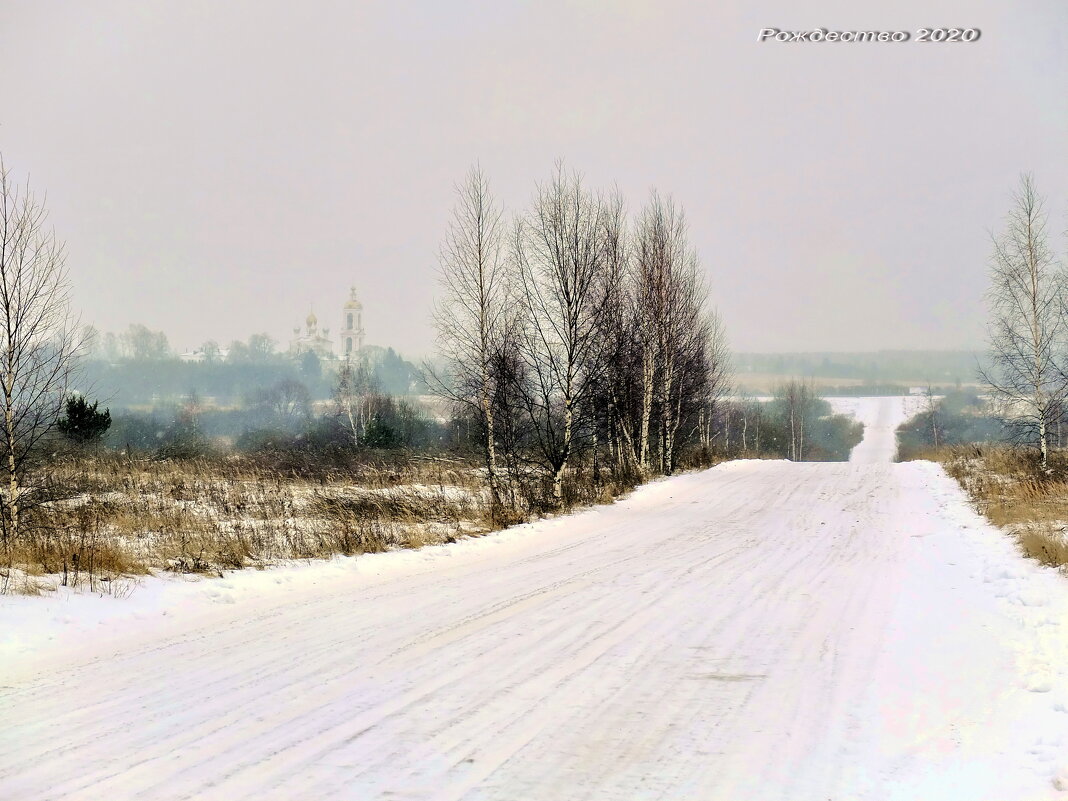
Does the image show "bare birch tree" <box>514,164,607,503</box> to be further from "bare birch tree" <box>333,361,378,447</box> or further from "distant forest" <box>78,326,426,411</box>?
"distant forest" <box>78,326,426,411</box>

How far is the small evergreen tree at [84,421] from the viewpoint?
2759cm

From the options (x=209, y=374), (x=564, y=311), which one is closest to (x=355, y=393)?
(x=564, y=311)

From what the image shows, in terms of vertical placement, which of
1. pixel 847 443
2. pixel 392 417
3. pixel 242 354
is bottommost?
pixel 847 443

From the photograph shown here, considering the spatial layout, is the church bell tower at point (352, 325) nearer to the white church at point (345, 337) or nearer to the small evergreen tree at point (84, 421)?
the white church at point (345, 337)

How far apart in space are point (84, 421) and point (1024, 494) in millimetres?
31843

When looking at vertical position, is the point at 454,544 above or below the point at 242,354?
below

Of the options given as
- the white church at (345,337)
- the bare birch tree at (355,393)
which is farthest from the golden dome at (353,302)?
the bare birch tree at (355,393)

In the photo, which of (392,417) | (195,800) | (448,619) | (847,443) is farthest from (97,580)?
(847,443)

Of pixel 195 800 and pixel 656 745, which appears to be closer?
pixel 195 800

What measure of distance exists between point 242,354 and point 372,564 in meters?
140

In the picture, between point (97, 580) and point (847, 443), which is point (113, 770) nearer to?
point (97, 580)

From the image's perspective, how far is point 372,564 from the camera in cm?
960

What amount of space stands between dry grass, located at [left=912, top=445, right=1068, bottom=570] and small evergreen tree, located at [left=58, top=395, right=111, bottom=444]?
29.3m

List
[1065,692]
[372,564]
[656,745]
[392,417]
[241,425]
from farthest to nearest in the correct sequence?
[241,425], [392,417], [372,564], [1065,692], [656,745]
